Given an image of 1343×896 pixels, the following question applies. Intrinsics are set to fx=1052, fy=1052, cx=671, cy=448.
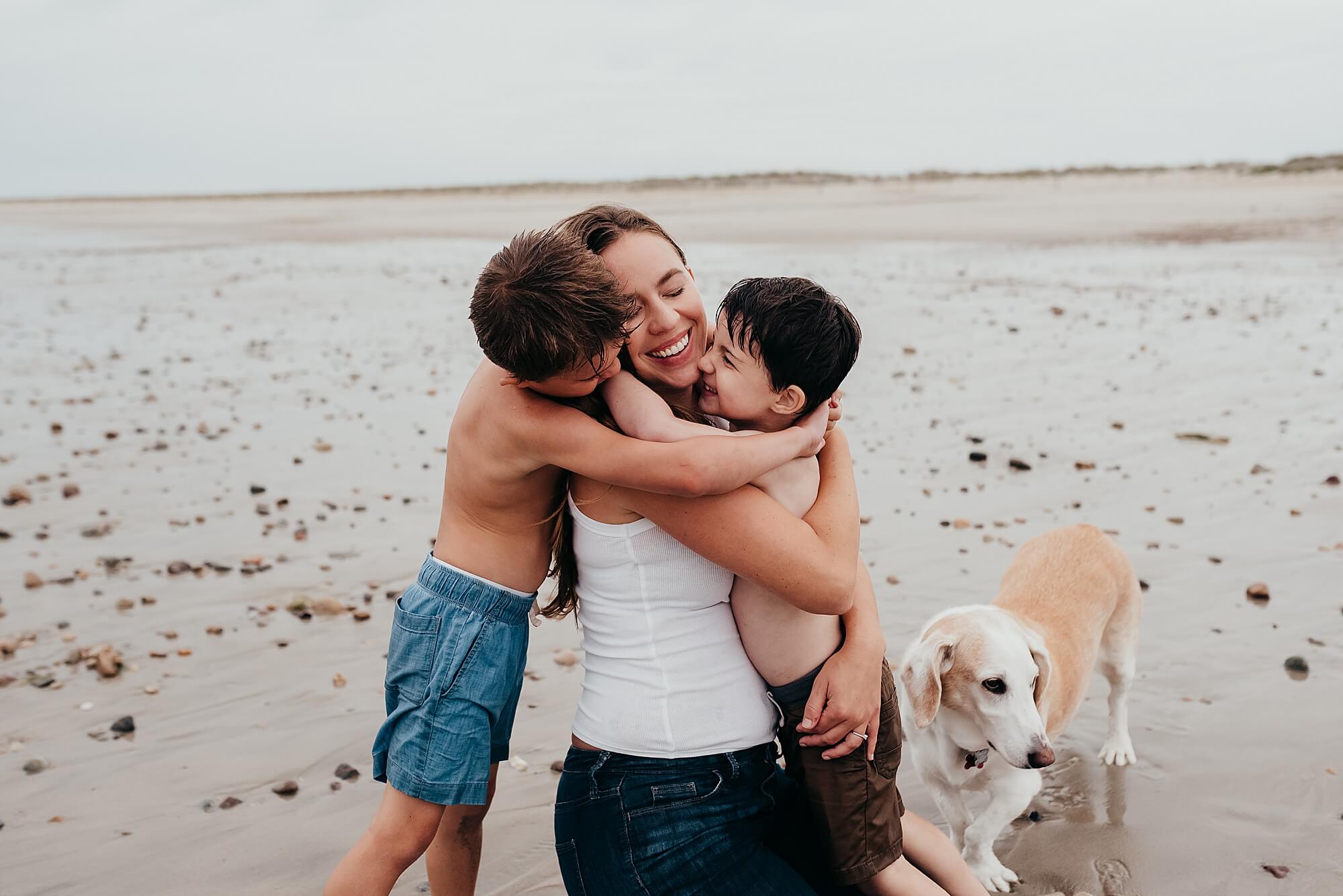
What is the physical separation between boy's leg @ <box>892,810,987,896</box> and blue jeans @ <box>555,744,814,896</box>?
1.77 ft

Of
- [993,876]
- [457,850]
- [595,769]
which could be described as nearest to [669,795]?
[595,769]

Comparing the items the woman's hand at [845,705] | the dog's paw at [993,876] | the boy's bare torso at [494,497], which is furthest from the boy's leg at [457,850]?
the dog's paw at [993,876]

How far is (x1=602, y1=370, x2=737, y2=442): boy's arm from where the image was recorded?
3.06 meters

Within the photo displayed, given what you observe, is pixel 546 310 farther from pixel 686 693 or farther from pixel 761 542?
pixel 686 693

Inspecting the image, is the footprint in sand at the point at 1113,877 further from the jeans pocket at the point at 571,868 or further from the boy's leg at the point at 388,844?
the boy's leg at the point at 388,844

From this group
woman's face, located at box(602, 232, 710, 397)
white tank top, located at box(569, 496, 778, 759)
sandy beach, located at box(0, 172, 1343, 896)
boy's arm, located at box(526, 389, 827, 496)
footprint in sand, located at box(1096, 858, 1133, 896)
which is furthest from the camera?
sandy beach, located at box(0, 172, 1343, 896)

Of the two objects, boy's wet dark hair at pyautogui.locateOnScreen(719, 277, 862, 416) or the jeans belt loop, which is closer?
the jeans belt loop

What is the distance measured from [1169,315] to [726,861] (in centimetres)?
1442

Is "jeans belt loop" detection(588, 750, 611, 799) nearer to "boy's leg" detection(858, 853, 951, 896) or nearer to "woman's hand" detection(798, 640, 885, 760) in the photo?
"woman's hand" detection(798, 640, 885, 760)

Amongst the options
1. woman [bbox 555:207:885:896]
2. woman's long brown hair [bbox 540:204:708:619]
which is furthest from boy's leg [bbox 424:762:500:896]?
woman's long brown hair [bbox 540:204:708:619]

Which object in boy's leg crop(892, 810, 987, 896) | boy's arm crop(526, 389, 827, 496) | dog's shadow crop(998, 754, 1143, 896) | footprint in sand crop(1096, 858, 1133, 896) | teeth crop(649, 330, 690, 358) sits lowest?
dog's shadow crop(998, 754, 1143, 896)

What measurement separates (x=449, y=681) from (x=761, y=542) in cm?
109

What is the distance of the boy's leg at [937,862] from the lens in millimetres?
3316

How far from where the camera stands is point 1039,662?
4.11 meters
